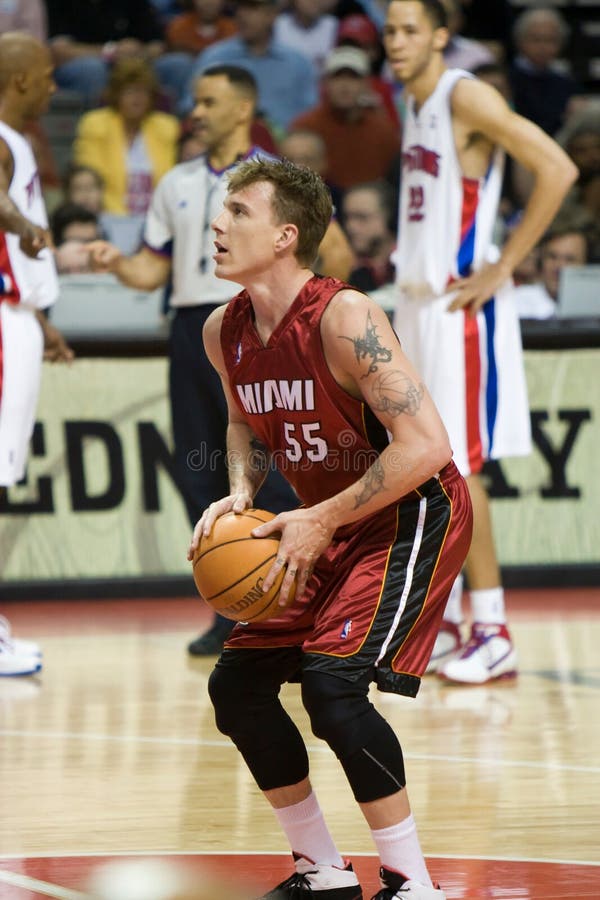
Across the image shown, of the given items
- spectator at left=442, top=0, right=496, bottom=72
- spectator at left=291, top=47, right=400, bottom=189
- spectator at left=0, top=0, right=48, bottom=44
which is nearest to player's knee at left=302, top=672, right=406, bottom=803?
spectator at left=291, top=47, right=400, bottom=189

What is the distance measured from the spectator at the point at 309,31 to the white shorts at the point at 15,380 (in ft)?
20.3

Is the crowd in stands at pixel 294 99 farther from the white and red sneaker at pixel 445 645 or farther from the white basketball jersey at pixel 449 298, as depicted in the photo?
the white and red sneaker at pixel 445 645

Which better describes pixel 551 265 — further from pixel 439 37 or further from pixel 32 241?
pixel 32 241

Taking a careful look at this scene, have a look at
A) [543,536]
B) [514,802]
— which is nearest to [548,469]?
[543,536]

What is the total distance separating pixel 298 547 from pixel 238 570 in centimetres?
15

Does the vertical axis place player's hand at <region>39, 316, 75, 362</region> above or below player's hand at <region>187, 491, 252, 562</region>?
below

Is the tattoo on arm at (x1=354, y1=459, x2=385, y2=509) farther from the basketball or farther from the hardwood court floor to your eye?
the hardwood court floor

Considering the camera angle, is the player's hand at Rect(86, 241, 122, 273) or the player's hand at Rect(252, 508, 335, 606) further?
the player's hand at Rect(86, 241, 122, 273)

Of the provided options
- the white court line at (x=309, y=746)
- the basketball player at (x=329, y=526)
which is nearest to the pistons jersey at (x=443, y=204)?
the white court line at (x=309, y=746)

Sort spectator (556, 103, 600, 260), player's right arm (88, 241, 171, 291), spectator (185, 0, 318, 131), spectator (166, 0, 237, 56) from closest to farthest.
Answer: player's right arm (88, 241, 171, 291) → spectator (556, 103, 600, 260) → spectator (185, 0, 318, 131) → spectator (166, 0, 237, 56)

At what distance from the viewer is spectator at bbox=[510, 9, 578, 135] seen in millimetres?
11922

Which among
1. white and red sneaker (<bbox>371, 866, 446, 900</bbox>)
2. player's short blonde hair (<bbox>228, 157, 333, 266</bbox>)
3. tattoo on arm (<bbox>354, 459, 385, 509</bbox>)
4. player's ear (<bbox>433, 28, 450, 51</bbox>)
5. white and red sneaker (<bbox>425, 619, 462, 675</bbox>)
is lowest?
white and red sneaker (<bbox>425, 619, 462, 675</bbox>)

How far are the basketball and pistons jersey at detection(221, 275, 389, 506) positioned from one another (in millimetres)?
204

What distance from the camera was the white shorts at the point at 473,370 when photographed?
20.6ft
